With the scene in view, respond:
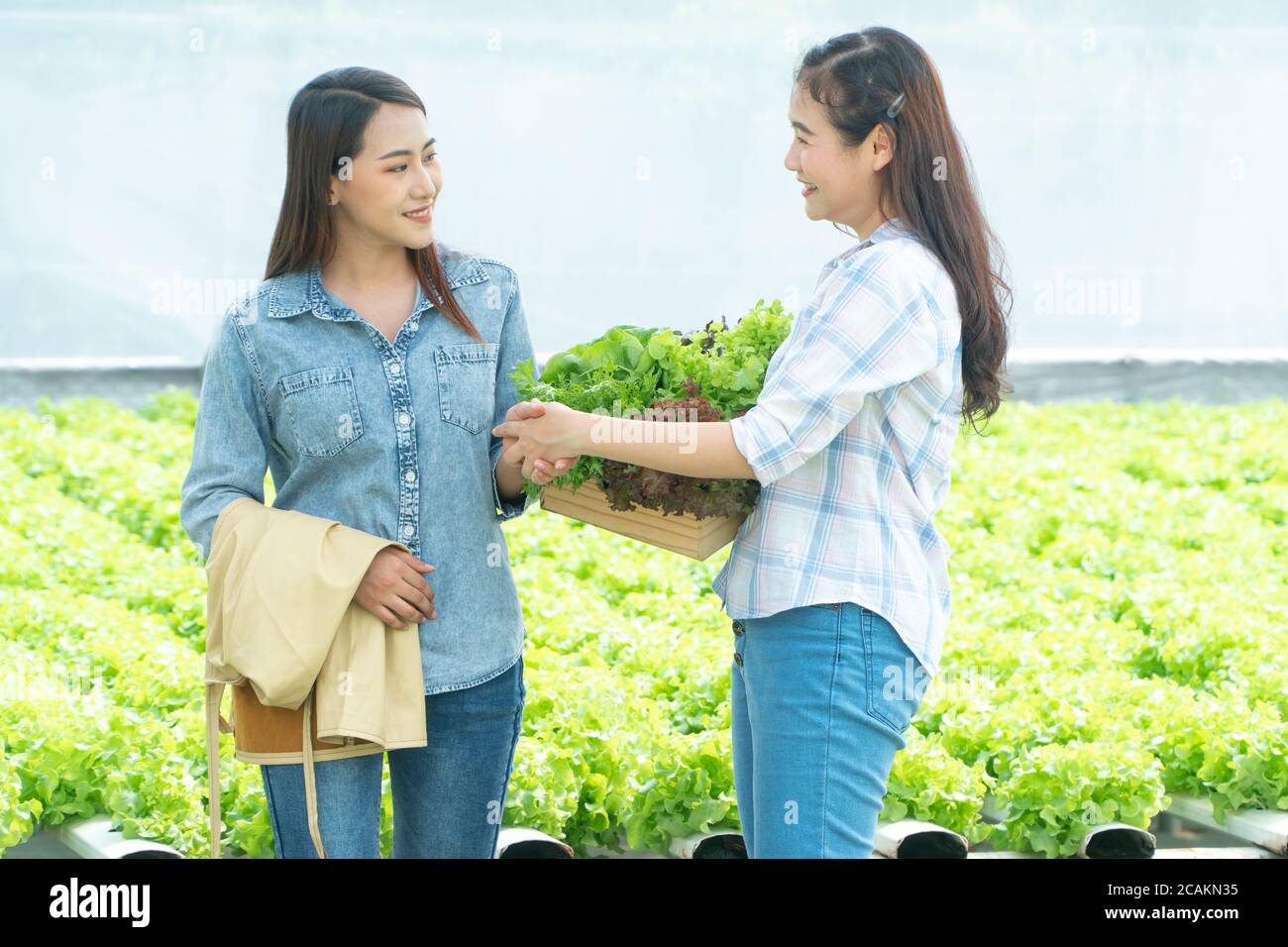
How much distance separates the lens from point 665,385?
2609 millimetres

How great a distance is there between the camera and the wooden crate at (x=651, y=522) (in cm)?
240

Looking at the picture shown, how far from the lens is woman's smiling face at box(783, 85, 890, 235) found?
2.33 meters

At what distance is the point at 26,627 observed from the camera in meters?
5.54

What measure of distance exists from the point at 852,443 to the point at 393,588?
2.70 feet

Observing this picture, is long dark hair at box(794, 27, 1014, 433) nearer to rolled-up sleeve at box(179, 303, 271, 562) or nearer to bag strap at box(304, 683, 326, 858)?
rolled-up sleeve at box(179, 303, 271, 562)

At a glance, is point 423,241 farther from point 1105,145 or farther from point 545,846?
point 1105,145

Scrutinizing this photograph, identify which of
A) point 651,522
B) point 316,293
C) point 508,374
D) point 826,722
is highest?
point 316,293

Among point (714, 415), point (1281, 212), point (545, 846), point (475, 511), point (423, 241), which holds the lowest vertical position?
point (545, 846)

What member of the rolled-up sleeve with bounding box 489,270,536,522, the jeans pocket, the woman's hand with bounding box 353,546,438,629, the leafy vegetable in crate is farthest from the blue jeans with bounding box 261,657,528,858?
the jeans pocket

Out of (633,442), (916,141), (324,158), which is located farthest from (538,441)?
(916,141)

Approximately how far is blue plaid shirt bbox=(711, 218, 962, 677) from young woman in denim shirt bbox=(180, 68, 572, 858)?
442 mm

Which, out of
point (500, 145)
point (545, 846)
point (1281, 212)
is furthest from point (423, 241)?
point (1281, 212)

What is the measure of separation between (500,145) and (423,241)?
10.6 m

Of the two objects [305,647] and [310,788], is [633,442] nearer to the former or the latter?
[305,647]
